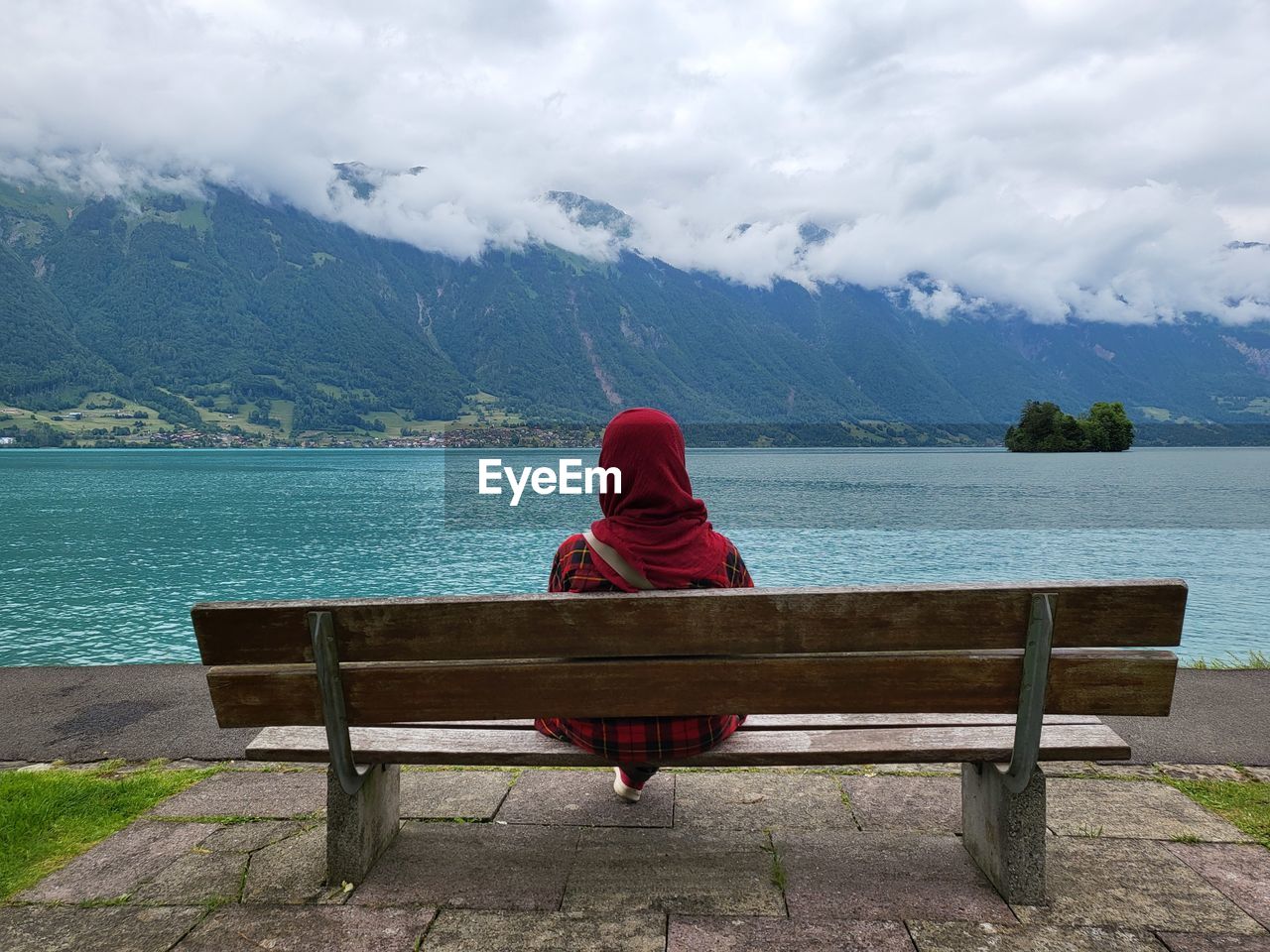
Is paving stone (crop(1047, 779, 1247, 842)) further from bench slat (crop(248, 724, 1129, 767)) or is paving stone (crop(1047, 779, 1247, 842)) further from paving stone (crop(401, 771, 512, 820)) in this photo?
paving stone (crop(401, 771, 512, 820))

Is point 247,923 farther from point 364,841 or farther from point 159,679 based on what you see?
point 159,679

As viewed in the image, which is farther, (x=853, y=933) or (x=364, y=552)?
(x=364, y=552)

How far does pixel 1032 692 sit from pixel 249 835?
11.5 feet

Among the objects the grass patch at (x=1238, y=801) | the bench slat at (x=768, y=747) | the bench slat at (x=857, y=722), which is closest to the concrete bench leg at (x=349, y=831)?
the bench slat at (x=768, y=747)

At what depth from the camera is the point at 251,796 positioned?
15.3 feet

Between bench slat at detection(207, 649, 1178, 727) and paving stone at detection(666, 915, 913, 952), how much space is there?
29.9 inches

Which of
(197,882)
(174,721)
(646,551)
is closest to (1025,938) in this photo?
(646,551)

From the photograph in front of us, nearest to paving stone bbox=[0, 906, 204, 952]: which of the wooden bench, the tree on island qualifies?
the wooden bench

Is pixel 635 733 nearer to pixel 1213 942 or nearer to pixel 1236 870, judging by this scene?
pixel 1213 942

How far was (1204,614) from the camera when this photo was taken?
21.0m

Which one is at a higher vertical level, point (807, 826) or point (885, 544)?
point (807, 826)

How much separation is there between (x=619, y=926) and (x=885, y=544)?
114ft

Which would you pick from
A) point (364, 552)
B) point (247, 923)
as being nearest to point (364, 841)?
Answer: point (247, 923)

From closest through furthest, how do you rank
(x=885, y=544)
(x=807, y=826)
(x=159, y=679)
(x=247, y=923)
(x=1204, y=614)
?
1. (x=247, y=923)
2. (x=807, y=826)
3. (x=159, y=679)
4. (x=1204, y=614)
5. (x=885, y=544)
